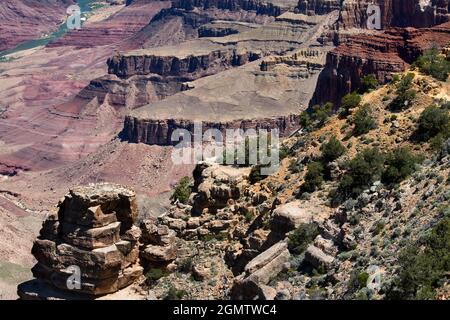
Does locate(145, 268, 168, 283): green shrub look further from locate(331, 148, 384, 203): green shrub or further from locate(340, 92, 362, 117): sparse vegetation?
locate(340, 92, 362, 117): sparse vegetation

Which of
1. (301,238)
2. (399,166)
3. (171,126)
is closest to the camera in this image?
(301,238)

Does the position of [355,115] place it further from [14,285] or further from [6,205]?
[6,205]

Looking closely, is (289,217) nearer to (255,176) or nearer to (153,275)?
(255,176)

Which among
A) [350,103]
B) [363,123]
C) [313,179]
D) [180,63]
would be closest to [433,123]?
[363,123]

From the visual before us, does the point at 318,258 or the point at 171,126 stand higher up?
the point at 318,258

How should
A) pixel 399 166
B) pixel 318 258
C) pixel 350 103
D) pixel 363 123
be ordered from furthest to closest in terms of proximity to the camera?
pixel 350 103 → pixel 363 123 → pixel 399 166 → pixel 318 258
